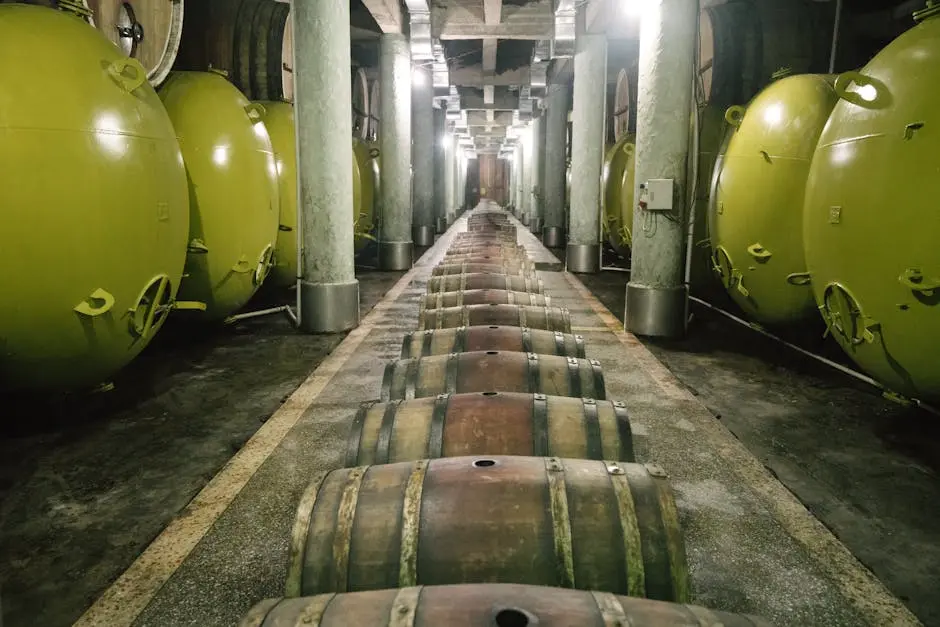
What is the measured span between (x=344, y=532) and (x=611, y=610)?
31.4 inches

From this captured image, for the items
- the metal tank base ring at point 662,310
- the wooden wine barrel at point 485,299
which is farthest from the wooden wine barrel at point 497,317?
the metal tank base ring at point 662,310

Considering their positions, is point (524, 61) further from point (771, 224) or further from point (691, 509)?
point (691, 509)

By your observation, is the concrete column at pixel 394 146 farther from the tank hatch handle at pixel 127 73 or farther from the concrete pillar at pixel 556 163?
the tank hatch handle at pixel 127 73

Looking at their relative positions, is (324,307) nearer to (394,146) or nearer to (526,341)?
(526,341)

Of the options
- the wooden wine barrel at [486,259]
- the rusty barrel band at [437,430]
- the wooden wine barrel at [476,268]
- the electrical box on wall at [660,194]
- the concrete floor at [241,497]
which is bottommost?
the concrete floor at [241,497]

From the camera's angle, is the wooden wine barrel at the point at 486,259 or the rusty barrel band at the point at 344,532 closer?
the rusty barrel band at the point at 344,532

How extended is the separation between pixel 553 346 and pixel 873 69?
8.55 feet

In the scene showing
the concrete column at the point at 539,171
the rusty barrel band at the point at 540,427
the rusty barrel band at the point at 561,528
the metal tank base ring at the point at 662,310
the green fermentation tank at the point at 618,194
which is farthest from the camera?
the concrete column at the point at 539,171

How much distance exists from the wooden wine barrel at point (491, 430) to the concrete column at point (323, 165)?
4.42 metres

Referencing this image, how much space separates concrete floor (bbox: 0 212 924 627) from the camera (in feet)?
7.98

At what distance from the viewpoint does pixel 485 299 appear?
4.82m

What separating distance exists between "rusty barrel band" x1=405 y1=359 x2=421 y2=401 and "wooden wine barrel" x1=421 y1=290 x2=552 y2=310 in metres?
1.48

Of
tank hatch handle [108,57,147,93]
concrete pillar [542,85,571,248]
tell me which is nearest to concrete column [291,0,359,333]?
tank hatch handle [108,57,147,93]

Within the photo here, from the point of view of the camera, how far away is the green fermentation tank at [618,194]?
34.2 feet
